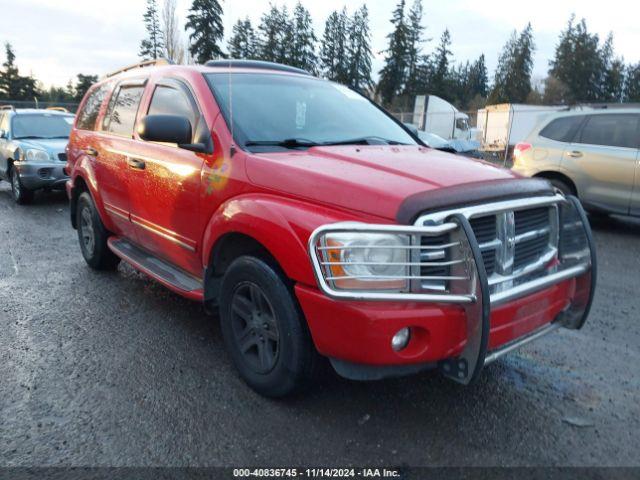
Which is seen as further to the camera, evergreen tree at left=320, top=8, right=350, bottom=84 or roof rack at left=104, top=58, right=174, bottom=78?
evergreen tree at left=320, top=8, right=350, bottom=84

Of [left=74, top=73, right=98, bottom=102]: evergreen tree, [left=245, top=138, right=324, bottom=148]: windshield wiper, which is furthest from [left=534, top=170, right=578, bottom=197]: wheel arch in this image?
[left=74, top=73, right=98, bottom=102]: evergreen tree

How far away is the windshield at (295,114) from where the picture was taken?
11.1 ft

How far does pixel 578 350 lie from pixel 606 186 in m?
4.83

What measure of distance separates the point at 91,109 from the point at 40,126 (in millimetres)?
6307

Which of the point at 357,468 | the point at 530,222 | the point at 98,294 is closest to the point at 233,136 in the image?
the point at 530,222

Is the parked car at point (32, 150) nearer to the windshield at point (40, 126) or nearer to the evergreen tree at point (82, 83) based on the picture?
the windshield at point (40, 126)

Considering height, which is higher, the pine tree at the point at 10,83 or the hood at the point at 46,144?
the pine tree at the point at 10,83

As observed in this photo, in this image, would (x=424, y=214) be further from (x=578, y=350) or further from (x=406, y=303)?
(x=578, y=350)

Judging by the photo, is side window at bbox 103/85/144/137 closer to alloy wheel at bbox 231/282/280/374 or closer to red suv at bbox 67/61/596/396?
red suv at bbox 67/61/596/396

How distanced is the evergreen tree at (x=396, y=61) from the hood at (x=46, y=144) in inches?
2326

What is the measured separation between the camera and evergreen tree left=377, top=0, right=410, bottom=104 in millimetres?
63062

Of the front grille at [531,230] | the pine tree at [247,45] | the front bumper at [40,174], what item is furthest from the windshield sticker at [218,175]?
the pine tree at [247,45]

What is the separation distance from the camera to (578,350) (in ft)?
12.5

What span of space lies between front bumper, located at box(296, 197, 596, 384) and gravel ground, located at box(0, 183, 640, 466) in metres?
0.44
